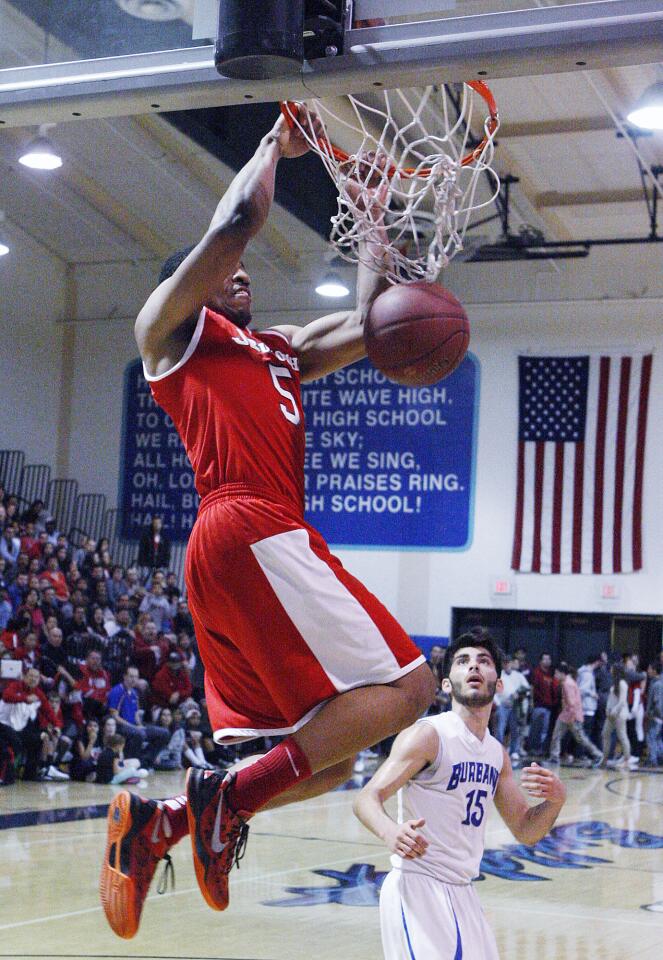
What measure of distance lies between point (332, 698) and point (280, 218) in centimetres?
1776

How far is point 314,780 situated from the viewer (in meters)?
3.37

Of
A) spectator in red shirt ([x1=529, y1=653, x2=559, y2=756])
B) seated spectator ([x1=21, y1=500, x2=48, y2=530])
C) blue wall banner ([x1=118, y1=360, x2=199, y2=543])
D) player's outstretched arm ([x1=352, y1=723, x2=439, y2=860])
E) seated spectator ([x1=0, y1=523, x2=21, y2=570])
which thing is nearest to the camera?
player's outstretched arm ([x1=352, y1=723, x2=439, y2=860])

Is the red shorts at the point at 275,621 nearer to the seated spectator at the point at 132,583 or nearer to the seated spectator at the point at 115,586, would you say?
the seated spectator at the point at 115,586

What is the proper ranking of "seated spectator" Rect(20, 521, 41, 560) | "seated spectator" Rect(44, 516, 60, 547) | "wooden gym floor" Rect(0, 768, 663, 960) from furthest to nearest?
"seated spectator" Rect(44, 516, 60, 547)
"seated spectator" Rect(20, 521, 41, 560)
"wooden gym floor" Rect(0, 768, 663, 960)

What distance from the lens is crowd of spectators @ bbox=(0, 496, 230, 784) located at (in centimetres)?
1308

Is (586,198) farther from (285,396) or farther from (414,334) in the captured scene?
(285,396)

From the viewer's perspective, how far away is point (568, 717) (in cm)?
1853

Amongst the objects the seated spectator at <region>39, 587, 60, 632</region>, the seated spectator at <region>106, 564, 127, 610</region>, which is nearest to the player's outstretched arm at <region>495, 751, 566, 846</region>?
the seated spectator at <region>39, 587, 60, 632</region>

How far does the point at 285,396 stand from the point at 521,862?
271 inches

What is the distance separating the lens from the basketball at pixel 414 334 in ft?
11.4

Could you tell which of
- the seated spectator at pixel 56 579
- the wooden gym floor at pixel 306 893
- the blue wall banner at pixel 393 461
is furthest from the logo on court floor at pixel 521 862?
the blue wall banner at pixel 393 461

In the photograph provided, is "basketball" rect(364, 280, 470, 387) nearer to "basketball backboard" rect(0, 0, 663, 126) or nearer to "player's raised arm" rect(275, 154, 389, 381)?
"player's raised arm" rect(275, 154, 389, 381)

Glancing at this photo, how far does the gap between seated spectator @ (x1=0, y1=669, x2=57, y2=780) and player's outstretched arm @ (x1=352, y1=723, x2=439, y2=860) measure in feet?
28.2

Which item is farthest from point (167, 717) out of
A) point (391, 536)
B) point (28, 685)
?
point (391, 536)
